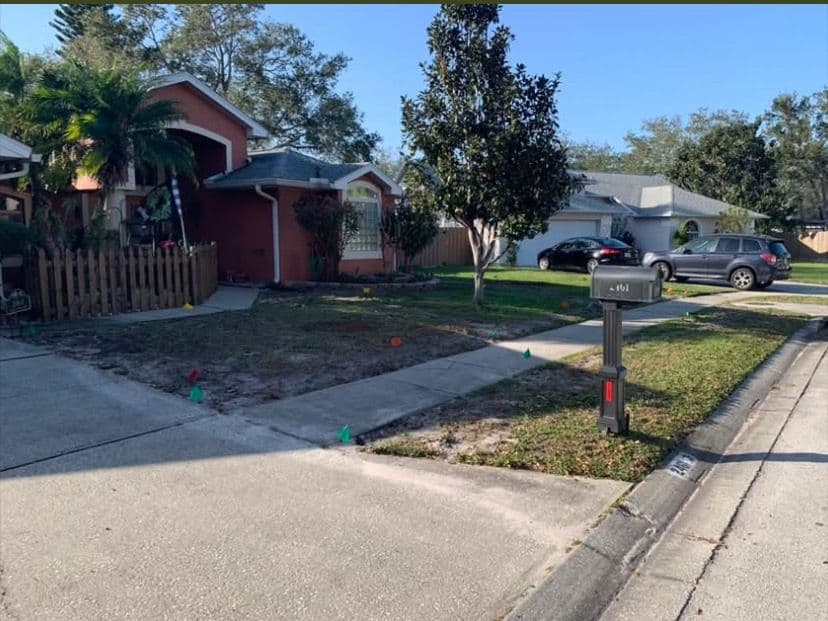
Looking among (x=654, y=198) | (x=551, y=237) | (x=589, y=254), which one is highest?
(x=654, y=198)

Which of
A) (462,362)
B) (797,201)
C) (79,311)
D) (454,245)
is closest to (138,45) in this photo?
(454,245)

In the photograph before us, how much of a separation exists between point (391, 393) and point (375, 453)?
1734 millimetres

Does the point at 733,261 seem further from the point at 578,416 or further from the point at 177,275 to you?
the point at 578,416

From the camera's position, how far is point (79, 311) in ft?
35.9

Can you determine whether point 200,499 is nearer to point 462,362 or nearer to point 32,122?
point 462,362

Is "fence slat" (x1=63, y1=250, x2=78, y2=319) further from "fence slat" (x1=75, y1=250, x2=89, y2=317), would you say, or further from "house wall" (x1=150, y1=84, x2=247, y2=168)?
"house wall" (x1=150, y1=84, x2=247, y2=168)

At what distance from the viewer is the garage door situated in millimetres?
31625

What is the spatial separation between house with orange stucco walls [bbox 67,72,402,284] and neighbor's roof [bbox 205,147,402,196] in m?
0.03

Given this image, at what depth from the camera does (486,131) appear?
39.7 ft

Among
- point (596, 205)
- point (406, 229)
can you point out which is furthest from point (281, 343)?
point (596, 205)

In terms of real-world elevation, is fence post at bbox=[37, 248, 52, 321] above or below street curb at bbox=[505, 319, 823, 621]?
above

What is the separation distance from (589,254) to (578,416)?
2053 centimetres

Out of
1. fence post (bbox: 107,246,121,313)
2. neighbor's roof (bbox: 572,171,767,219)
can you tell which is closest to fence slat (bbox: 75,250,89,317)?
fence post (bbox: 107,246,121,313)

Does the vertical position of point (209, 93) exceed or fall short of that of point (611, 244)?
it exceeds it
